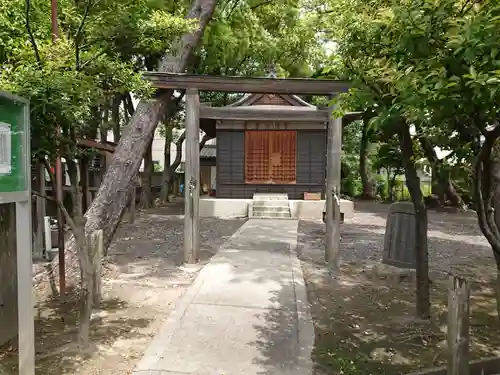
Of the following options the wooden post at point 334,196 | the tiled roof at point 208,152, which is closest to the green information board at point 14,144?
the wooden post at point 334,196

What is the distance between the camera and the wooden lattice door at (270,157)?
19047 millimetres

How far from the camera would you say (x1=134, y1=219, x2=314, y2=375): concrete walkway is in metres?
3.91

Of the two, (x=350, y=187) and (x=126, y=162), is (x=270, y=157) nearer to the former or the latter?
(x=126, y=162)

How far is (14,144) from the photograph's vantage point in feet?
9.67

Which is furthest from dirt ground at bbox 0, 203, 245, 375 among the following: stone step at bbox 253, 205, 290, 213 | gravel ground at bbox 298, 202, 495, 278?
stone step at bbox 253, 205, 290, 213

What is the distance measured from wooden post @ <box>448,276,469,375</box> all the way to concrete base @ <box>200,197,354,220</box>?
44.1 ft

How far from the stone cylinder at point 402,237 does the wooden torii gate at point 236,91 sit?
109 cm

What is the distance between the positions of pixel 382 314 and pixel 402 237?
1.70 meters

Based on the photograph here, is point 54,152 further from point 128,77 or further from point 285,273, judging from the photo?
point 285,273

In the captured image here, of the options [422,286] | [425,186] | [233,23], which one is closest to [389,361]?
[422,286]

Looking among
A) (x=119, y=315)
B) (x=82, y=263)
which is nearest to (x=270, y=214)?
(x=119, y=315)

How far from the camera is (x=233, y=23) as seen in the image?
605 inches

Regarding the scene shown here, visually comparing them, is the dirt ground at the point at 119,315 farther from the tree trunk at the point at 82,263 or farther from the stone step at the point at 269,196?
the stone step at the point at 269,196

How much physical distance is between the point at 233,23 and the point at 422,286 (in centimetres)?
1269
